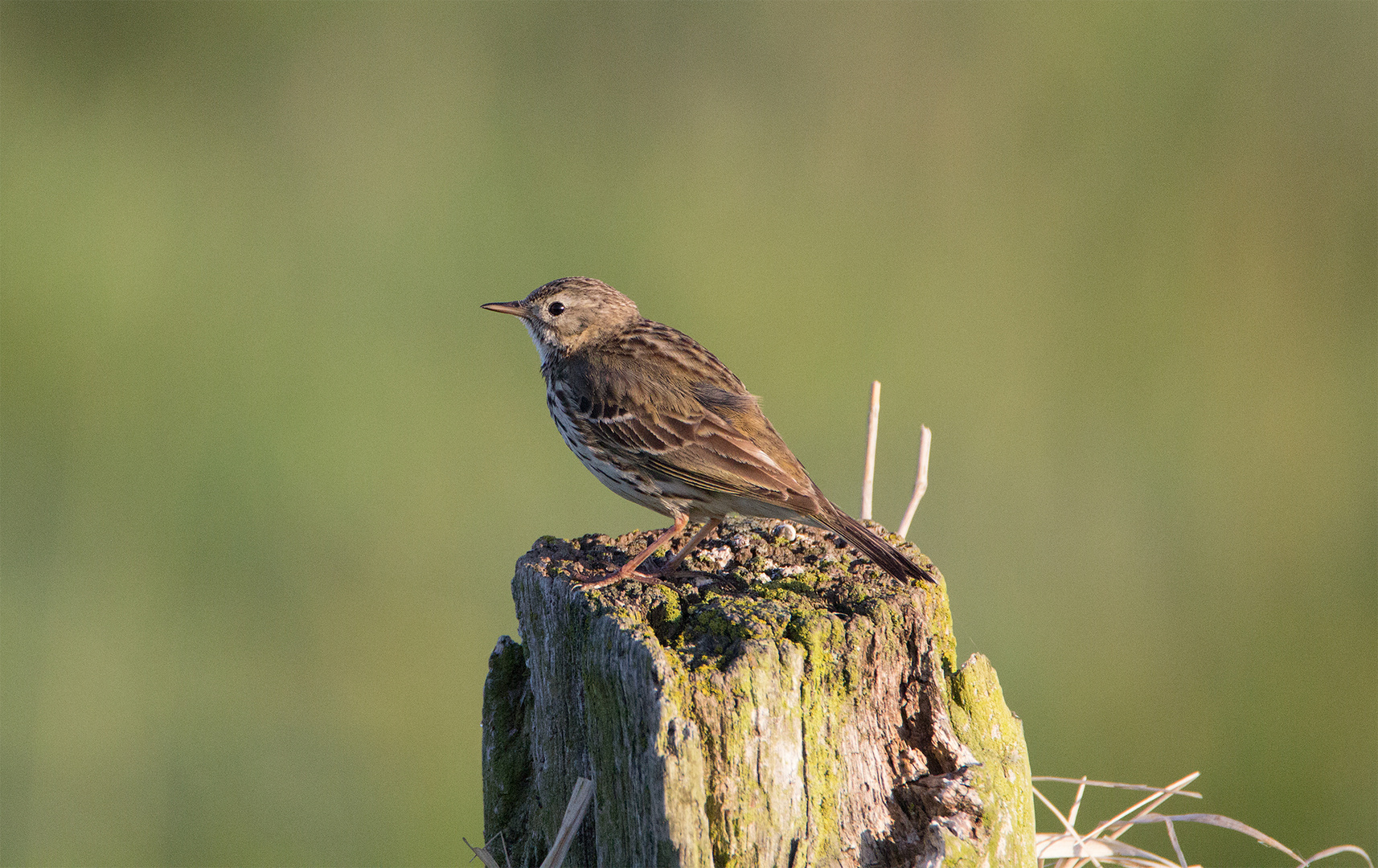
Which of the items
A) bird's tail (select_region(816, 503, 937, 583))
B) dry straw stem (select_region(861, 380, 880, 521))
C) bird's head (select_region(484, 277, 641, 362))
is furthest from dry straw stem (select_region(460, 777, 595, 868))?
bird's head (select_region(484, 277, 641, 362))

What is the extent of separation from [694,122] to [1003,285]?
2.40 meters

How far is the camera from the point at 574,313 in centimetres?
621

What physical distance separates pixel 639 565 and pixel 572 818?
51.6 inches

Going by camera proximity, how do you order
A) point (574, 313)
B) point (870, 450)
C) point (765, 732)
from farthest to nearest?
point (574, 313) < point (870, 450) < point (765, 732)

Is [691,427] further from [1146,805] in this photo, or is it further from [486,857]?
[1146,805]

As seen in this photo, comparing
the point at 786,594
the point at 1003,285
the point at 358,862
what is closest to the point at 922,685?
the point at 786,594

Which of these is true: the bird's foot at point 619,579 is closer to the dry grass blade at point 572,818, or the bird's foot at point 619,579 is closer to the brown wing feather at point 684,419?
the dry grass blade at point 572,818

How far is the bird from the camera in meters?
4.62

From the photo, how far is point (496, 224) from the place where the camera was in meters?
8.52

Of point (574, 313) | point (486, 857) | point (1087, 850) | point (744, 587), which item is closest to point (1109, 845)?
point (1087, 850)

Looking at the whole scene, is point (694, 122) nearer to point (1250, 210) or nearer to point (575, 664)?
point (1250, 210)

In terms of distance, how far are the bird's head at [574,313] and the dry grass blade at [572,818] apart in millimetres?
3174

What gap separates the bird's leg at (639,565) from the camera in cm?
375

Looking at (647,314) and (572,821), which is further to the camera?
(647,314)
